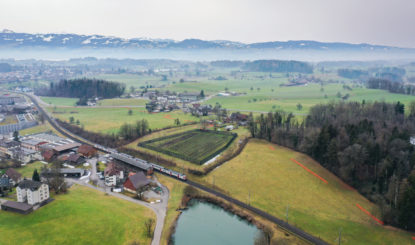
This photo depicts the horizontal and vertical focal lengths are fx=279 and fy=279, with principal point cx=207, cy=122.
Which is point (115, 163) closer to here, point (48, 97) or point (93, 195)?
point (93, 195)

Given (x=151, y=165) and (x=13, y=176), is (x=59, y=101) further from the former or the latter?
(x=151, y=165)

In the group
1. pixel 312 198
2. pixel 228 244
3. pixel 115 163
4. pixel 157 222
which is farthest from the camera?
pixel 115 163

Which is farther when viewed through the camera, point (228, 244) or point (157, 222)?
point (157, 222)

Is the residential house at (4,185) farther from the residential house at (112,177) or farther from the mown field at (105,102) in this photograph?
the mown field at (105,102)

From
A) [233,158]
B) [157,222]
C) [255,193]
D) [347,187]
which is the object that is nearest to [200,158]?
[233,158]

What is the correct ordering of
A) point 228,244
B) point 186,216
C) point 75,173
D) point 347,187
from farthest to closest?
1. point 75,173
2. point 347,187
3. point 186,216
4. point 228,244

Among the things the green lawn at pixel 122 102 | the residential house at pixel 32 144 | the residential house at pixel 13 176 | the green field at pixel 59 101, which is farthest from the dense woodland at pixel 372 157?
the green field at pixel 59 101
